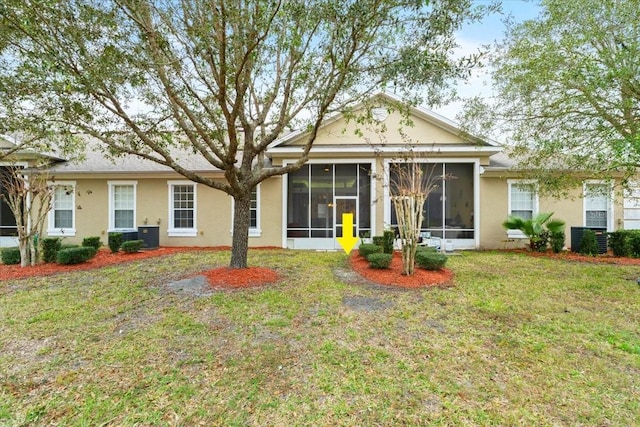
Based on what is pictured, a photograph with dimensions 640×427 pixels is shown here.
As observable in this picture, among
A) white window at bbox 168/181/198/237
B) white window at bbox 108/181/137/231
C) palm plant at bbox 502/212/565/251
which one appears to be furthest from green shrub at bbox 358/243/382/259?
white window at bbox 108/181/137/231

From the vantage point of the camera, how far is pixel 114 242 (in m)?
11.8

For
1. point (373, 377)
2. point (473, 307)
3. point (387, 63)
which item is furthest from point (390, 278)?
point (387, 63)

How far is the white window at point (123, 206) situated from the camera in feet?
45.3

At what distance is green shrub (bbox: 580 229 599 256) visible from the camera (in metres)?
11.9

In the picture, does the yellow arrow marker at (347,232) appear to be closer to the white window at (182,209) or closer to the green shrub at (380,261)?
the green shrub at (380,261)

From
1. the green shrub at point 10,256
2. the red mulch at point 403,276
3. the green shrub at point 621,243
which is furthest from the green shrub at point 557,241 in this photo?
the green shrub at point 10,256

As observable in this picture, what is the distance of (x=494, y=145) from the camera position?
40.5 feet

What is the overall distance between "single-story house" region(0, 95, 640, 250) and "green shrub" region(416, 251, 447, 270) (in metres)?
4.78

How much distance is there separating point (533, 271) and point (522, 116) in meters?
5.19

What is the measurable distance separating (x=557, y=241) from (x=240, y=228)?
41.2 feet

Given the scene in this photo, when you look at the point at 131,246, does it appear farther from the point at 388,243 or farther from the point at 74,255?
the point at 388,243

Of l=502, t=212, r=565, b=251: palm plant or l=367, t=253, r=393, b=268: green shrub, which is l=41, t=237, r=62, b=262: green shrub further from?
l=502, t=212, r=565, b=251: palm plant

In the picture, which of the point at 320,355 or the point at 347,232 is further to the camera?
the point at 347,232

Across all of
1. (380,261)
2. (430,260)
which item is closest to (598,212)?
(430,260)
